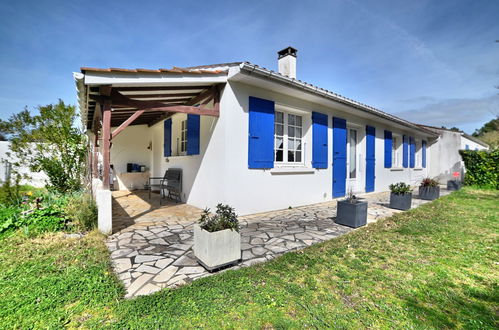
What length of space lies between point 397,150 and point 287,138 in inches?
331

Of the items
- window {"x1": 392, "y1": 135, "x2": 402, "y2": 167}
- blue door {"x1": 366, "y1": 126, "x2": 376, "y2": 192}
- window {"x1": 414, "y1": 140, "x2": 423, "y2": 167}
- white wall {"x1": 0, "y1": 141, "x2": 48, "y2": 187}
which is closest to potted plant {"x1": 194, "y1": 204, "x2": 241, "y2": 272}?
blue door {"x1": 366, "y1": 126, "x2": 376, "y2": 192}

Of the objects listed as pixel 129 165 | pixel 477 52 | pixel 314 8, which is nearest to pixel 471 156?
pixel 477 52

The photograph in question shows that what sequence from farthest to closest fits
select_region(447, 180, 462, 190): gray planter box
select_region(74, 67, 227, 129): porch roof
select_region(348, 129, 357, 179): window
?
select_region(447, 180, 462, 190): gray planter box < select_region(348, 129, 357, 179): window < select_region(74, 67, 227, 129): porch roof

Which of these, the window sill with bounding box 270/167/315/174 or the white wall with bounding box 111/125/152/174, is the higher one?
the white wall with bounding box 111/125/152/174

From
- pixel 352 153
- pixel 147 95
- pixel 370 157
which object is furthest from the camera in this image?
pixel 370 157

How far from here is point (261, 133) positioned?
18.4ft

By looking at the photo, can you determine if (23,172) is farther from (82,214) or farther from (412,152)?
(412,152)

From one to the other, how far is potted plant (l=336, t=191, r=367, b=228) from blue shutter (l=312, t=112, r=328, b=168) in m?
2.28

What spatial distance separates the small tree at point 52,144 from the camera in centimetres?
598

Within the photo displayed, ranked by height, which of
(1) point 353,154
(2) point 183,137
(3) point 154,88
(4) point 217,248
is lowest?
(4) point 217,248

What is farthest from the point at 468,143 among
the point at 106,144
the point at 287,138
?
the point at 106,144

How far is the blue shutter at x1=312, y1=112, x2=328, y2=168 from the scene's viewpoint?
6941 mm

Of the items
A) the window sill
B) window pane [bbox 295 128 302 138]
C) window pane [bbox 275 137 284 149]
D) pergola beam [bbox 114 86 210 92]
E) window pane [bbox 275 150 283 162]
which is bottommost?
the window sill

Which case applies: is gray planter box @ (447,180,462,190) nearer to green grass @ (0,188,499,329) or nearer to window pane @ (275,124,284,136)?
green grass @ (0,188,499,329)
